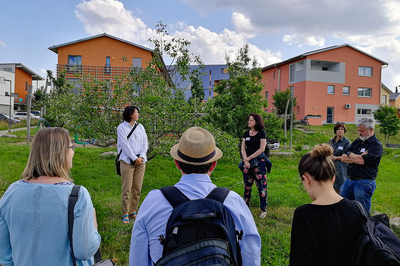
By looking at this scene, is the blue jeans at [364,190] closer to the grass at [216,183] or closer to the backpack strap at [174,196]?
the grass at [216,183]

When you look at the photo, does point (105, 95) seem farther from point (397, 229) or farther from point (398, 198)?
point (398, 198)

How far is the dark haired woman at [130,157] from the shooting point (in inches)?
216

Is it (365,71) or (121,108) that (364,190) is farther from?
(365,71)

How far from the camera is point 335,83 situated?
1399 inches

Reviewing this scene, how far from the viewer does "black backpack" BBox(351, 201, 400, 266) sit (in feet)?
6.16

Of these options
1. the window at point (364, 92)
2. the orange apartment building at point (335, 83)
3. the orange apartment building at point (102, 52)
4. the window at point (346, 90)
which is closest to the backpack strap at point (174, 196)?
the orange apartment building at point (102, 52)

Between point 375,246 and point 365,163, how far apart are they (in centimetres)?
321

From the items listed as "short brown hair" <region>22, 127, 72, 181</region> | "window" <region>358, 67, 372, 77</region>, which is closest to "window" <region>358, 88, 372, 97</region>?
"window" <region>358, 67, 372, 77</region>

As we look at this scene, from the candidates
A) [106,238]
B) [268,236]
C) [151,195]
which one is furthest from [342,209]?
[106,238]

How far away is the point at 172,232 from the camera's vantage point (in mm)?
1702

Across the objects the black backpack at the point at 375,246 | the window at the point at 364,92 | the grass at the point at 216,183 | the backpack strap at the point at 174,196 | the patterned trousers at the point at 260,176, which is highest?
the window at the point at 364,92

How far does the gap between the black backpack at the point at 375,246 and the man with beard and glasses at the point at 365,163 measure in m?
2.92

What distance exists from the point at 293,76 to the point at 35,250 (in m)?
38.0

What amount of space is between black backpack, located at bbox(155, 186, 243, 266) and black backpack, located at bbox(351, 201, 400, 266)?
2.90ft
